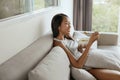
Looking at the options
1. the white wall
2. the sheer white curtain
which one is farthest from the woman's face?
the sheer white curtain

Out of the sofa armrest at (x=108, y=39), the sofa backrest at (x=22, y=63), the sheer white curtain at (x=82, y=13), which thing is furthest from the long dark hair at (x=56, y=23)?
the sheer white curtain at (x=82, y=13)

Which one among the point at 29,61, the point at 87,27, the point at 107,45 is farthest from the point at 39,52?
the point at 87,27

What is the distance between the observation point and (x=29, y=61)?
1.60 m

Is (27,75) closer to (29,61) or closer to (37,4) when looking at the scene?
(29,61)

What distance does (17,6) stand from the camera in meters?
1.88

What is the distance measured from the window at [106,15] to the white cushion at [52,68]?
8.83 ft

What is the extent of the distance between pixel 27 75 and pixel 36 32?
87cm

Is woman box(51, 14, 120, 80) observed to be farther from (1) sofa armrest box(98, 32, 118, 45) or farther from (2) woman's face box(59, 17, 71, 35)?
(1) sofa armrest box(98, 32, 118, 45)

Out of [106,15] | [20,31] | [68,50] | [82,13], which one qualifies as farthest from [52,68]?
[106,15]

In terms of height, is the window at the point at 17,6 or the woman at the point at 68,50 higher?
the window at the point at 17,6

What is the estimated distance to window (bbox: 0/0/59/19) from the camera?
5.32 ft

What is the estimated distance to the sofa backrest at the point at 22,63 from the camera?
133 cm

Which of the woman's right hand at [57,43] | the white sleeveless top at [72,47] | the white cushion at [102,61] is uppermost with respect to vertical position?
the woman's right hand at [57,43]

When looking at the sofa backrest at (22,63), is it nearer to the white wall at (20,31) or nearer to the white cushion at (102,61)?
the white wall at (20,31)
